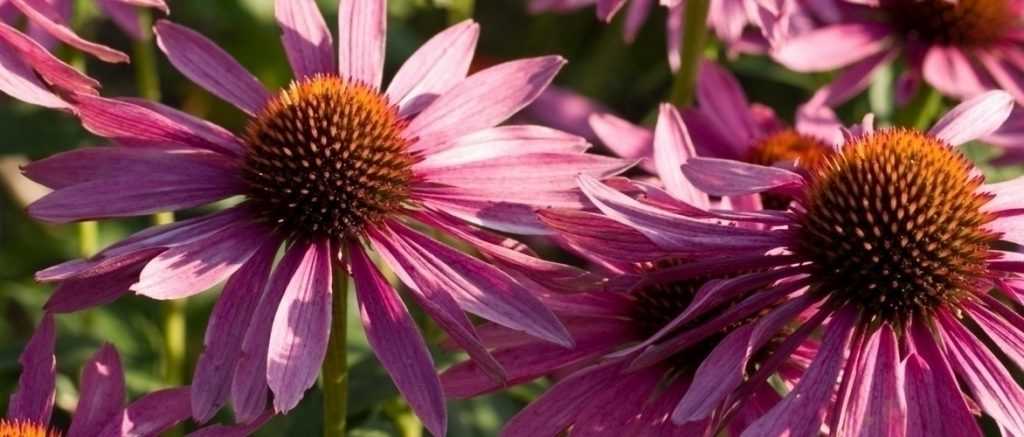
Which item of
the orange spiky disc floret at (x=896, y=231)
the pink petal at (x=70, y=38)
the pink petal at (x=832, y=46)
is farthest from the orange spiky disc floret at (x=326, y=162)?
the pink petal at (x=832, y=46)

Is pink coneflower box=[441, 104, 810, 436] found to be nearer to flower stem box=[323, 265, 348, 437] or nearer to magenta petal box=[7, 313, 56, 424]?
flower stem box=[323, 265, 348, 437]

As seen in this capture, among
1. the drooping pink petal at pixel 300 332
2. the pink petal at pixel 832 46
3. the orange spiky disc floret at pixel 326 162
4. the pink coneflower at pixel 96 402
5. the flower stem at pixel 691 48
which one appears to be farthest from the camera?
the pink petal at pixel 832 46

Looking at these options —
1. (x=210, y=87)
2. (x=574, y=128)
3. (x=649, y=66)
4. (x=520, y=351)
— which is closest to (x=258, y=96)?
(x=210, y=87)

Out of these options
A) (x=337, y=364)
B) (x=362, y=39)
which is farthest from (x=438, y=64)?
(x=337, y=364)

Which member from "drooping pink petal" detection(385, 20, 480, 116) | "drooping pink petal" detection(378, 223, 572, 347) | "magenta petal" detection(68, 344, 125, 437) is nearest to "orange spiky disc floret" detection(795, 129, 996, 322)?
"drooping pink petal" detection(378, 223, 572, 347)

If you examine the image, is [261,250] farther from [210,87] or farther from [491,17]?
[491,17]

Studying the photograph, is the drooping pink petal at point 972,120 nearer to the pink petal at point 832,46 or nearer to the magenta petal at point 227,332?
the pink petal at point 832,46
